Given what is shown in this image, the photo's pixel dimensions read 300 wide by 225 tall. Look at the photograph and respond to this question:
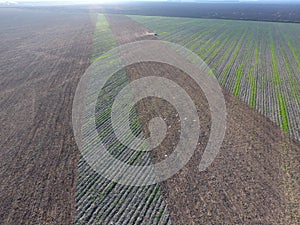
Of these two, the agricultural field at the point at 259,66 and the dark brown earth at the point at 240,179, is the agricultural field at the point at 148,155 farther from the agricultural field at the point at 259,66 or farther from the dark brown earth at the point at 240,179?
the agricultural field at the point at 259,66

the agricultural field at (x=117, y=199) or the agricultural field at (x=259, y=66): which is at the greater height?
the agricultural field at (x=117, y=199)

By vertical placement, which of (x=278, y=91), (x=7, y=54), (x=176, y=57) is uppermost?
(x=278, y=91)

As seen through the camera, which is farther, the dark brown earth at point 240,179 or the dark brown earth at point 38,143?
the dark brown earth at point 38,143

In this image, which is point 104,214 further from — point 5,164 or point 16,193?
point 5,164

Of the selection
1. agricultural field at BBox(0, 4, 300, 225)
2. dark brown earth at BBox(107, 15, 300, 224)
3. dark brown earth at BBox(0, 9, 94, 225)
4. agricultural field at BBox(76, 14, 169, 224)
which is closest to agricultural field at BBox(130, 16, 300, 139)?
agricultural field at BBox(0, 4, 300, 225)

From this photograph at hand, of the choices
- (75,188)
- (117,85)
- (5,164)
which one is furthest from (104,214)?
(117,85)

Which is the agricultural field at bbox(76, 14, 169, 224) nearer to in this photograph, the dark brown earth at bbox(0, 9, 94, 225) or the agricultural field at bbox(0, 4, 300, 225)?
the agricultural field at bbox(0, 4, 300, 225)

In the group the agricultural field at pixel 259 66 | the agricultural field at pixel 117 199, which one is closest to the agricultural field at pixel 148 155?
the agricultural field at pixel 117 199
